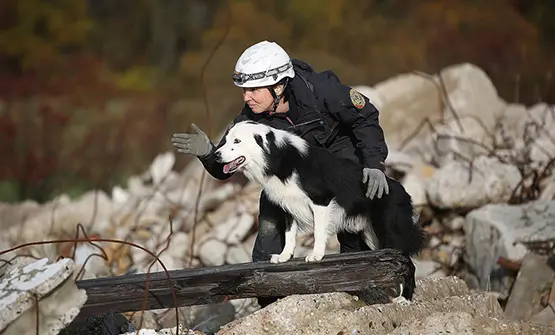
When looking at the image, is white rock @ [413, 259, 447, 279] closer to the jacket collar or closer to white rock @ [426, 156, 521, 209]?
white rock @ [426, 156, 521, 209]

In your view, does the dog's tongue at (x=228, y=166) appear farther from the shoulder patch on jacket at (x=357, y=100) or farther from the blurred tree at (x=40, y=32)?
the blurred tree at (x=40, y=32)

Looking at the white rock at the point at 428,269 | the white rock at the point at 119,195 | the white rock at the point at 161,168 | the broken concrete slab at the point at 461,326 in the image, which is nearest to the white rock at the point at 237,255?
the white rock at the point at 428,269

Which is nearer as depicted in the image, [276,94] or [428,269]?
[276,94]

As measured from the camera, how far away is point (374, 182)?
483cm

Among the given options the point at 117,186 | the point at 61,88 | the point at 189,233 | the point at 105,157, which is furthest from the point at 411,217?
the point at 61,88

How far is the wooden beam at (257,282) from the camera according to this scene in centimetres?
470

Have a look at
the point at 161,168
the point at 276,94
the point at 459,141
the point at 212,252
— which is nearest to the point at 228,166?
the point at 276,94

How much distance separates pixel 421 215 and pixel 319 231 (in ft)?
11.5

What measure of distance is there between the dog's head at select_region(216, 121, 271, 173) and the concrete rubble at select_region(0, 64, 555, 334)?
708mm

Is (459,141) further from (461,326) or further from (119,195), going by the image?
(461,326)

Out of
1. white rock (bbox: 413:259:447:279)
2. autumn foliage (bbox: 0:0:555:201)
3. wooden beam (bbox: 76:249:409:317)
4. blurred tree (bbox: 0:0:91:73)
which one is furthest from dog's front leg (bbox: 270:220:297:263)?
blurred tree (bbox: 0:0:91:73)

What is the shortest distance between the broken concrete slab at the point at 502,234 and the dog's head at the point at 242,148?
9.65 ft

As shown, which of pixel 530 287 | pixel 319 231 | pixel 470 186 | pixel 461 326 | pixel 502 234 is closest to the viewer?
pixel 461 326

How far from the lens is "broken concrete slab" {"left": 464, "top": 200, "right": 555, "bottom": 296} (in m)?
7.15
